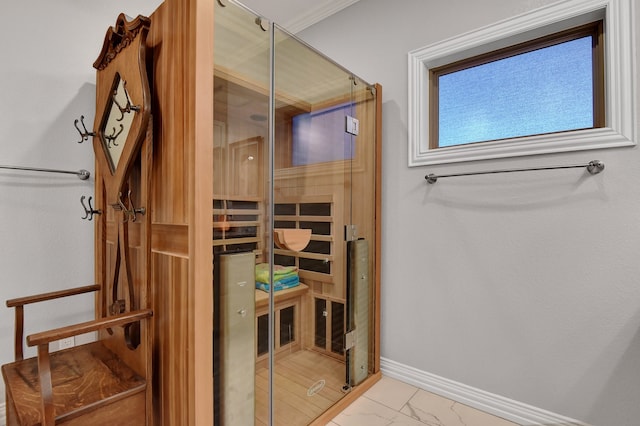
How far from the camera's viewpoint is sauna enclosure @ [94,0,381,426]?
3.56 ft

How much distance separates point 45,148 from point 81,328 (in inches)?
44.3

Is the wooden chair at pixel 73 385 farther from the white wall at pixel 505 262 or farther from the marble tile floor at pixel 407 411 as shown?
the white wall at pixel 505 262

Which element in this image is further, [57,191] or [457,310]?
[457,310]

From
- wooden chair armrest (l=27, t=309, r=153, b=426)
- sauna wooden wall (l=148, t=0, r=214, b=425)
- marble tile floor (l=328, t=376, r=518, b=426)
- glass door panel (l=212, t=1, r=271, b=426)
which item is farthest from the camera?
marble tile floor (l=328, t=376, r=518, b=426)

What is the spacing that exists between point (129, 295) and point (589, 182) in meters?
2.12

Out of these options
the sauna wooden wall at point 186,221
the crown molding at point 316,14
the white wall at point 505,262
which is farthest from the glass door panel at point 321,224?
the crown molding at point 316,14

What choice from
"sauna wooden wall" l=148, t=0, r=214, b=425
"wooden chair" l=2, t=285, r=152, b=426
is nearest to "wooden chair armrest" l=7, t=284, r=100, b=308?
"wooden chair" l=2, t=285, r=152, b=426

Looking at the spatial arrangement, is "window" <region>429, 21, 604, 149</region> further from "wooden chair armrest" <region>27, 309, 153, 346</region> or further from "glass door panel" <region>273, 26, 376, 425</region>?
"wooden chair armrest" <region>27, 309, 153, 346</region>

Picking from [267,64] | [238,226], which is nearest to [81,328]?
[238,226]

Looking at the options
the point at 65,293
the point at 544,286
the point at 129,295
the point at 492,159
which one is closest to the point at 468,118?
the point at 492,159

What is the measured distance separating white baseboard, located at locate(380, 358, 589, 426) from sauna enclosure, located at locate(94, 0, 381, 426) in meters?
0.35

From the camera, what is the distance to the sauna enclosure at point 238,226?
108 centimetres

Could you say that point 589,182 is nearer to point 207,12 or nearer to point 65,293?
point 207,12

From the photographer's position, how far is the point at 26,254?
5.03 ft
